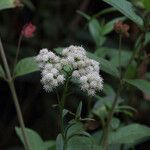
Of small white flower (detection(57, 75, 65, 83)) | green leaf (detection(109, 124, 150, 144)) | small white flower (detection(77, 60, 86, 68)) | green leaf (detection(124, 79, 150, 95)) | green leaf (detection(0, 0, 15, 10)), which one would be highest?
small white flower (detection(77, 60, 86, 68))

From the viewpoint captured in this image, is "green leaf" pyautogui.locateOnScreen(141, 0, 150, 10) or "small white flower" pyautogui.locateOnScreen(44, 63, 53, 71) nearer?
"small white flower" pyautogui.locateOnScreen(44, 63, 53, 71)

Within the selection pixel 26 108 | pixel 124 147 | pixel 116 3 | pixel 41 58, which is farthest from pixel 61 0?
pixel 41 58

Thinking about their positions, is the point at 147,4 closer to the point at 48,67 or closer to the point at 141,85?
the point at 141,85

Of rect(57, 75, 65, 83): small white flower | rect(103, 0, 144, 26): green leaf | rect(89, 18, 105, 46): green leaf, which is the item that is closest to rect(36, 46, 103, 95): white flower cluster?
rect(57, 75, 65, 83): small white flower

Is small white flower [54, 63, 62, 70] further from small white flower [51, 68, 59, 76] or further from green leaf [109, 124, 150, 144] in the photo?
green leaf [109, 124, 150, 144]

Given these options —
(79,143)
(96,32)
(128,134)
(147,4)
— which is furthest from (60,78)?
(96,32)

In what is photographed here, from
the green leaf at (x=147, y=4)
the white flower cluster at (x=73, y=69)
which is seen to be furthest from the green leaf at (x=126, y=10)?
the white flower cluster at (x=73, y=69)

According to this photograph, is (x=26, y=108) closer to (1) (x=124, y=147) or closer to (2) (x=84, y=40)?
(2) (x=84, y=40)
